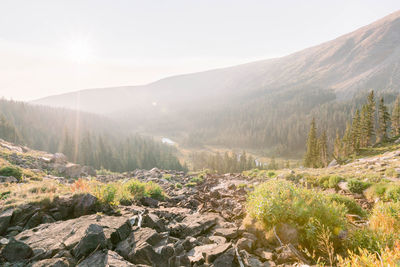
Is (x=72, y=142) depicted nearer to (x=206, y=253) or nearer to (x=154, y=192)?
(x=154, y=192)

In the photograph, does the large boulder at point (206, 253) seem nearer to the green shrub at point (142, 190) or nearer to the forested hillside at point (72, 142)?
the green shrub at point (142, 190)

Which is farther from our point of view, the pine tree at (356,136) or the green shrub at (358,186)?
the pine tree at (356,136)

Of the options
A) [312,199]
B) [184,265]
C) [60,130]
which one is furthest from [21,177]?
[60,130]

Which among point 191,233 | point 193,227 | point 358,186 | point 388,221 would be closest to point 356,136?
point 358,186

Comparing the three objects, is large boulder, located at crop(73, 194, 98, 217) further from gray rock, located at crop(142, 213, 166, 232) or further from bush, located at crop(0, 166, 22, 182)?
bush, located at crop(0, 166, 22, 182)

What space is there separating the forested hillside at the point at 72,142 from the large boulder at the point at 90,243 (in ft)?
308

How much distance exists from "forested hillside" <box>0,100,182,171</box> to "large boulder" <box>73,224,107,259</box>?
93912mm

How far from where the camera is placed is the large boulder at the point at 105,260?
15.9 ft

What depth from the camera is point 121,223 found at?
6.82 meters

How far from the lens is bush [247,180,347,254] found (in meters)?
6.61

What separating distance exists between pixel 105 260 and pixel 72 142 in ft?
374

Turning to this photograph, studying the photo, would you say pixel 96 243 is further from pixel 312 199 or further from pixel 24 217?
pixel 312 199

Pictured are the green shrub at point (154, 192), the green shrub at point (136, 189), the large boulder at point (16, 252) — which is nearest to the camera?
the large boulder at point (16, 252)

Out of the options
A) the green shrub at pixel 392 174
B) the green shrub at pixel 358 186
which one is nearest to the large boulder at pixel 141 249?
the green shrub at pixel 358 186
